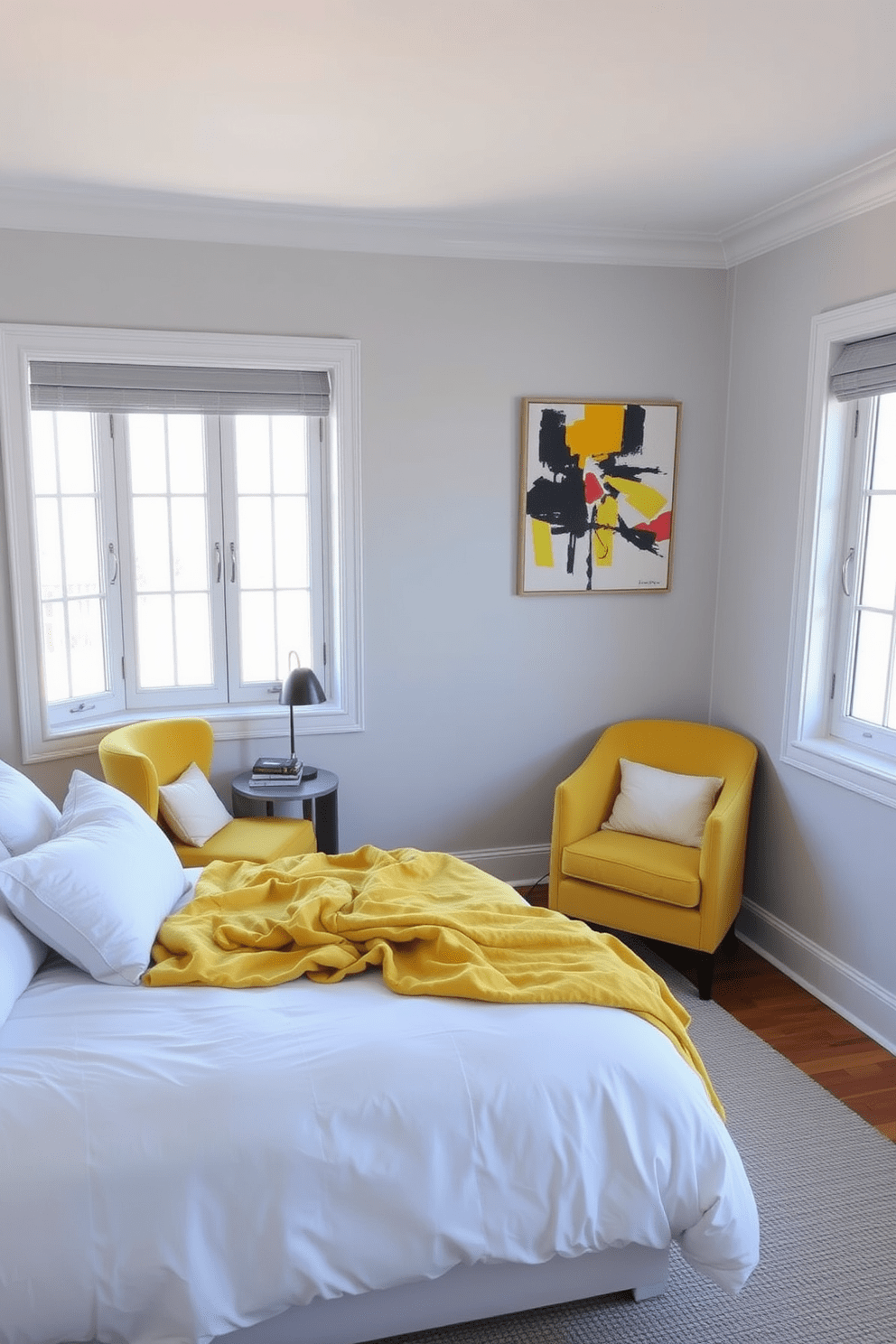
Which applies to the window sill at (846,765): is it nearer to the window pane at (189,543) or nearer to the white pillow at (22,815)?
the window pane at (189,543)

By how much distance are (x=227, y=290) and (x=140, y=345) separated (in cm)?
40

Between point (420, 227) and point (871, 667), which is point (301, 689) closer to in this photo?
point (420, 227)

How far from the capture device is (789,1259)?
2404 mm

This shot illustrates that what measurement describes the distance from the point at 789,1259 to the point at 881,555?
7.48 feet

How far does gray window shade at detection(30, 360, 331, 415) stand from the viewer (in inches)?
147

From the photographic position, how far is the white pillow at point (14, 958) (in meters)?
2.16

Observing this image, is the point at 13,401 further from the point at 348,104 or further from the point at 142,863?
the point at 142,863

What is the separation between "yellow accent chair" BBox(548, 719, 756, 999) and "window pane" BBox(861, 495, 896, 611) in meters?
0.79

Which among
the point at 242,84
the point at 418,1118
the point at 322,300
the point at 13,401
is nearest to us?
the point at 418,1118

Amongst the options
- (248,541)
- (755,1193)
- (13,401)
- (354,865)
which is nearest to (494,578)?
(248,541)

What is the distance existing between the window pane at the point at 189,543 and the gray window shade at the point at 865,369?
8.20 ft

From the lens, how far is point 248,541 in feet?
13.8

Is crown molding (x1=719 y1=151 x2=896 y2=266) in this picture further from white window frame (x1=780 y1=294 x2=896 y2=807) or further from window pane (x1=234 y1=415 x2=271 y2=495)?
window pane (x1=234 y1=415 x2=271 y2=495)

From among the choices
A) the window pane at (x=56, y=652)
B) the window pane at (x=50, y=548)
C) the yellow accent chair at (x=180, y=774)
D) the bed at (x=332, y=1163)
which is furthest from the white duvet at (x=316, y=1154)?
the window pane at (x=50, y=548)
